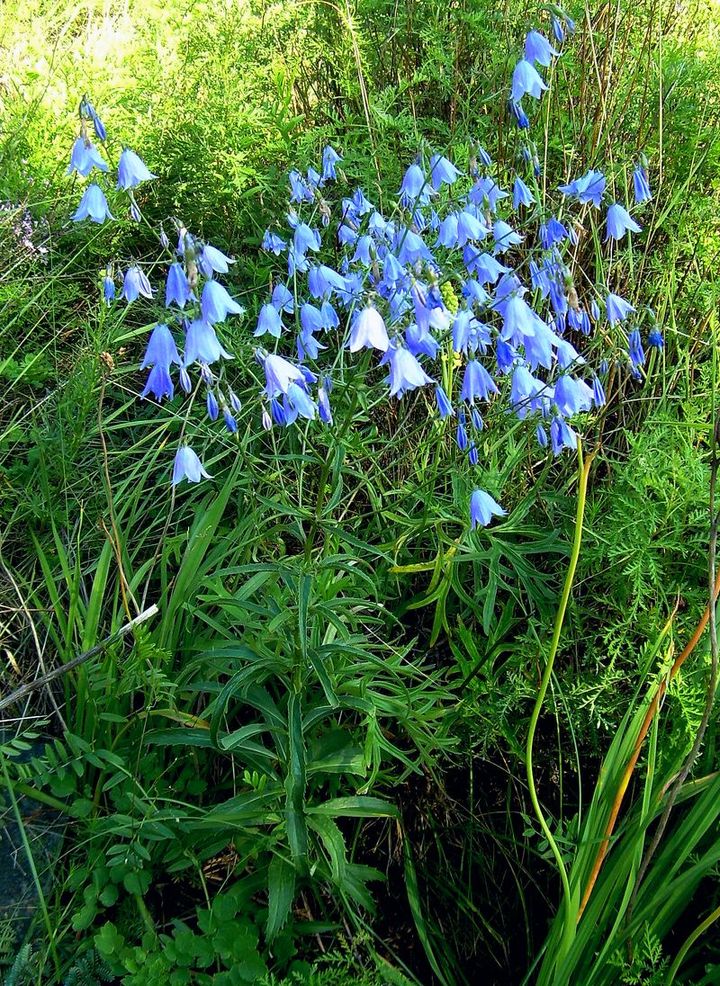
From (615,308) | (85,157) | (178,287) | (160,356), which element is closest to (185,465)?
(160,356)

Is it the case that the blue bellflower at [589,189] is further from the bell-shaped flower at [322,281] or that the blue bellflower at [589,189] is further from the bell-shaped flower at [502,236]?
the bell-shaped flower at [322,281]

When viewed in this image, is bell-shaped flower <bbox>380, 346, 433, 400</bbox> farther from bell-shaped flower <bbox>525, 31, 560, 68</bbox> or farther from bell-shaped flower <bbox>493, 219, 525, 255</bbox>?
bell-shaped flower <bbox>525, 31, 560, 68</bbox>

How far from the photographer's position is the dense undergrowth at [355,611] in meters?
1.75

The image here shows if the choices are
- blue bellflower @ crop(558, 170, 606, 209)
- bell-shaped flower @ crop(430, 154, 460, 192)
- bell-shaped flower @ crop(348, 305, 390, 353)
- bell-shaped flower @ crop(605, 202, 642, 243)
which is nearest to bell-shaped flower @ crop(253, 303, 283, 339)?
bell-shaped flower @ crop(348, 305, 390, 353)

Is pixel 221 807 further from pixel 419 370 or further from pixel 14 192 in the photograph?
pixel 14 192

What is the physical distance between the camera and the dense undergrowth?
1755 millimetres

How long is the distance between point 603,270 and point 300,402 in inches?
55.1

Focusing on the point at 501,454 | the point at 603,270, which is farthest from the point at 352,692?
the point at 603,270

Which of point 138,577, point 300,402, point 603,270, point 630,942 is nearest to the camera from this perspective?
point 630,942

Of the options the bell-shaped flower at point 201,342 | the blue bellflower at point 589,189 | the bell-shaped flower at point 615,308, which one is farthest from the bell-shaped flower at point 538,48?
the bell-shaped flower at point 201,342

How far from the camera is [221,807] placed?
1.76 m

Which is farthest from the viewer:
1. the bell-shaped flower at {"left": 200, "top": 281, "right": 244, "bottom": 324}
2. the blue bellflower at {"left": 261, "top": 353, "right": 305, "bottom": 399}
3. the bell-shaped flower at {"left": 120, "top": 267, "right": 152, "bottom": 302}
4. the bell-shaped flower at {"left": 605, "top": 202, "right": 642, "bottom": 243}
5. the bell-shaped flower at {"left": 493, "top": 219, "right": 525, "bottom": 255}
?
the bell-shaped flower at {"left": 605, "top": 202, "right": 642, "bottom": 243}

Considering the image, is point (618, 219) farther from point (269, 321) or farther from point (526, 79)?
point (269, 321)

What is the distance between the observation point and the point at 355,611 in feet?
7.18
